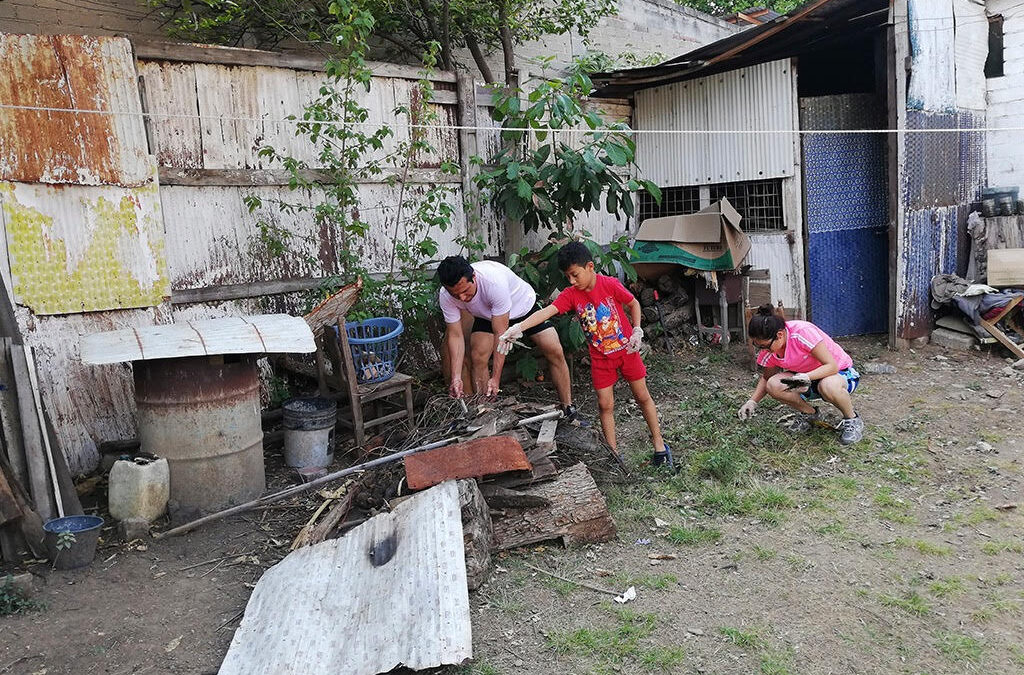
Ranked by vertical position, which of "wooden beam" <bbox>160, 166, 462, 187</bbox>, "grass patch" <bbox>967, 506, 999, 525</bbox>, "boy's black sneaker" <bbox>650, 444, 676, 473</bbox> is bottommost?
"grass patch" <bbox>967, 506, 999, 525</bbox>

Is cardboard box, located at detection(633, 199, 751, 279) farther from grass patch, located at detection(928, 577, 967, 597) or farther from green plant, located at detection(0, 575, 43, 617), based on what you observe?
green plant, located at detection(0, 575, 43, 617)

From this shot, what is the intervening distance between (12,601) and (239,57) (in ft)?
13.1

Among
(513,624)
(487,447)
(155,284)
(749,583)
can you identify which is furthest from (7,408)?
(749,583)

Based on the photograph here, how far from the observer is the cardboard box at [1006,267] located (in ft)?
25.4

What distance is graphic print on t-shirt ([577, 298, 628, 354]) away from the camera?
16.3 feet

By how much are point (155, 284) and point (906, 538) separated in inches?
197

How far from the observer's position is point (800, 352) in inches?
215

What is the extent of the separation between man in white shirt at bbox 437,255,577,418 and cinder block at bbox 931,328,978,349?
14.5 ft

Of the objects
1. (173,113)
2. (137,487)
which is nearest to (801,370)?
(137,487)

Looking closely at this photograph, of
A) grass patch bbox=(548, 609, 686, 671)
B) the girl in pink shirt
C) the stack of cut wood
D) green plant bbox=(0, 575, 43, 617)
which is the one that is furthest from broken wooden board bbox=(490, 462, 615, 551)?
the stack of cut wood

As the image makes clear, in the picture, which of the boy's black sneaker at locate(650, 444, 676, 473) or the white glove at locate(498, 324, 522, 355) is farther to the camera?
the boy's black sneaker at locate(650, 444, 676, 473)

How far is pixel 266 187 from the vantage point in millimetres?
6035

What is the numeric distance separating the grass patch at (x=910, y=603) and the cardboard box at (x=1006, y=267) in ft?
18.3

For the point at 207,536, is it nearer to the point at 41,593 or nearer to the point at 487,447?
the point at 41,593
